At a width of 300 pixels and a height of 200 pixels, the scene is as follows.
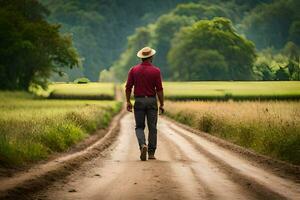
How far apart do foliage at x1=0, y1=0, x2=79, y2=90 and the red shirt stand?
48.7 metres

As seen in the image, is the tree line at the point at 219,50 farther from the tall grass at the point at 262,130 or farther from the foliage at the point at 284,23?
the tall grass at the point at 262,130

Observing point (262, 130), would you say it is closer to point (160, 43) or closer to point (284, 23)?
point (284, 23)

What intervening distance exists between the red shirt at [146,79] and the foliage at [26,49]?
160ft

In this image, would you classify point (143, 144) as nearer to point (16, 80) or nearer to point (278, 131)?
point (278, 131)

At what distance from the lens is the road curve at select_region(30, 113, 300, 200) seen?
7.92 m

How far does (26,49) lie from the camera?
203ft

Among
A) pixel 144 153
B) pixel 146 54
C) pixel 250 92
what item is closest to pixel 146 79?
pixel 146 54

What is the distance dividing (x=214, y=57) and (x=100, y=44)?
86.0 meters

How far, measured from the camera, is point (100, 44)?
181 meters

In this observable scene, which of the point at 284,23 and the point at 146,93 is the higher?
the point at 284,23

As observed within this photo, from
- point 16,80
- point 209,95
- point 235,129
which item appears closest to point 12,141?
point 235,129

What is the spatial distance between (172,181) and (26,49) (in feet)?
180

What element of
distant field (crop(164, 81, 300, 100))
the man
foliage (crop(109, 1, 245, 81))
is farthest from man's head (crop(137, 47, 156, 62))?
foliage (crop(109, 1, 245, 81))

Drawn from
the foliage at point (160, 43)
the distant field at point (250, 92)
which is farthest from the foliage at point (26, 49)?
the foliage at point (160, 43)
